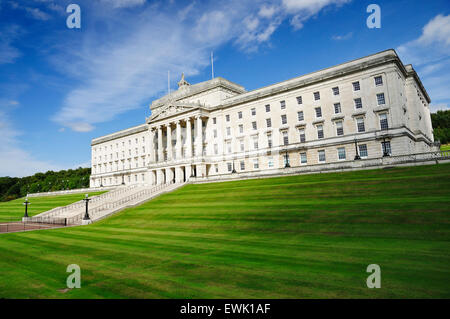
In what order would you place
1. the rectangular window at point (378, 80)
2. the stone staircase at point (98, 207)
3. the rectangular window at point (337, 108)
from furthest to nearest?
the rectangular window at point (337, 108), the rectangular window at point (378, 80), the stone staircase at point (98, 207)

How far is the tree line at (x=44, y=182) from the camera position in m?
121

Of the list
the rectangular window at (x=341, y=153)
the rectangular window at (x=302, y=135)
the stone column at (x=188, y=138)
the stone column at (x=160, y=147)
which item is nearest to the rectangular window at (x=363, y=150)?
the rectangular window at (x=341, y=153)

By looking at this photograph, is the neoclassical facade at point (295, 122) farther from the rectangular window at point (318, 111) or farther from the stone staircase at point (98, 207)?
the stone staircase at point (98, 207)

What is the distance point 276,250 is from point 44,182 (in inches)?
5822

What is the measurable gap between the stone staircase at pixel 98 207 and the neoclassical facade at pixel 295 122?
44.0 feet

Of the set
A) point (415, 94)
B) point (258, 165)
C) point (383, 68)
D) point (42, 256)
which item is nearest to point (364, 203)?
point (42, 256)

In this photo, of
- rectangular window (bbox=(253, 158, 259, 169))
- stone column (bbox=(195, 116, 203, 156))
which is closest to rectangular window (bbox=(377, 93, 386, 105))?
rectangular window (bbox=(253, 158, 259, 169))

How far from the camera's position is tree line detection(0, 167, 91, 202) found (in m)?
121

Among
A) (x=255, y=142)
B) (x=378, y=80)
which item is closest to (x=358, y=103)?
(x=378, y=80)

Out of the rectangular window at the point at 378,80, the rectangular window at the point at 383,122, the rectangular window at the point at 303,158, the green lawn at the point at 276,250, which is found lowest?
the green lawn at the point at 276,250

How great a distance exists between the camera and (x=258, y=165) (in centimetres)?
5978

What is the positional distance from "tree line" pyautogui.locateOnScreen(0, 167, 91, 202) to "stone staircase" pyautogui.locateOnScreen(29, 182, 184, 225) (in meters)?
74.0

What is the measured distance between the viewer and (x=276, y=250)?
46.8ft
